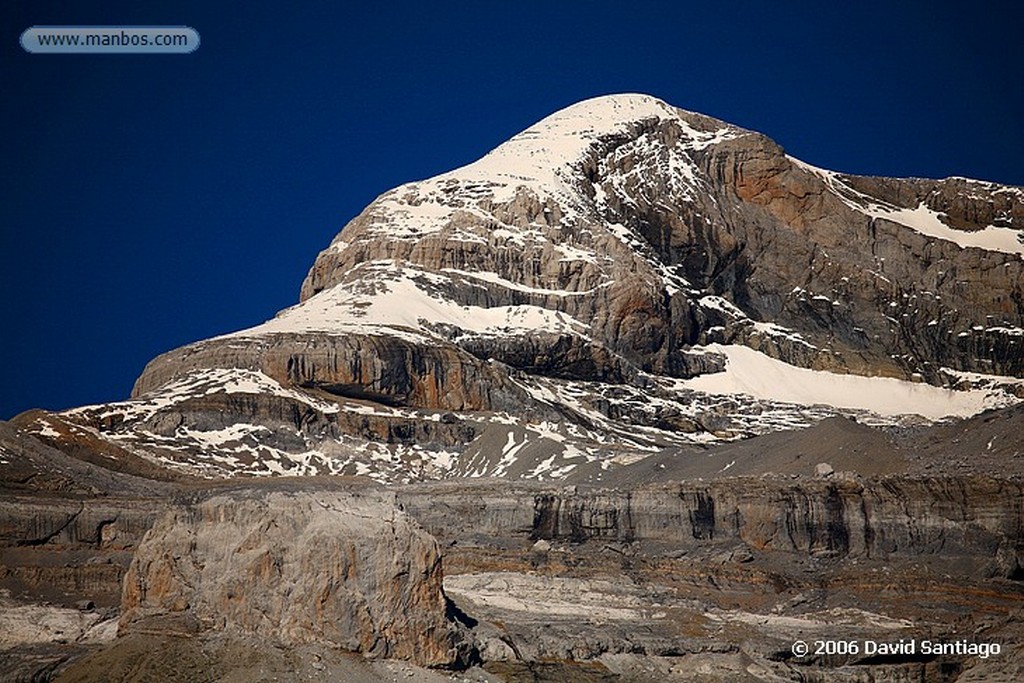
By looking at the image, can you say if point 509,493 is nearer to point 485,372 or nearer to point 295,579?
point 295,579

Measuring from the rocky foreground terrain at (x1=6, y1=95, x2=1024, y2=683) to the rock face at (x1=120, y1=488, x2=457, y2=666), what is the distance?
0.10 m

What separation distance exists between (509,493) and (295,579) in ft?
151

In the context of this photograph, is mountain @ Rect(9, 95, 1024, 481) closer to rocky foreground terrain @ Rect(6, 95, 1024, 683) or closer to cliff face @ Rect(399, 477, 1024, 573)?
rocky foreground terrain @ Rect(6, 95, 1024, 683)

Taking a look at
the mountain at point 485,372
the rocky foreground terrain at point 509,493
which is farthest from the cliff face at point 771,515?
the mountain at point 485,372

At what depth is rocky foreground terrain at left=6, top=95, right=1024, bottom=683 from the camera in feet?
193

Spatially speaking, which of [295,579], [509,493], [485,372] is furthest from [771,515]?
[485,372]

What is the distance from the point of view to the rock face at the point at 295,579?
58.0 meters

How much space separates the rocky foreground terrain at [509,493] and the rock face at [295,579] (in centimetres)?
10

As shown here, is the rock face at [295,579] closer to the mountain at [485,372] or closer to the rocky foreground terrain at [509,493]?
the rocky foreground terrain at [509,493]

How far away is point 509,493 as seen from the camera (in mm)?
104000

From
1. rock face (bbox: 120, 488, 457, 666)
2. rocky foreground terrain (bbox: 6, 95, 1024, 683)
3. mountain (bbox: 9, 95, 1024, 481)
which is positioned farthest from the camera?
mountain (bbox: 9, 95, 1024, 481)

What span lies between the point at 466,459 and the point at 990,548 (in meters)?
50.8

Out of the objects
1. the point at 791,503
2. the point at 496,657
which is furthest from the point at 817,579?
the point at 496,657

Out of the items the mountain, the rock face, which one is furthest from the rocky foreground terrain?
the mountain
